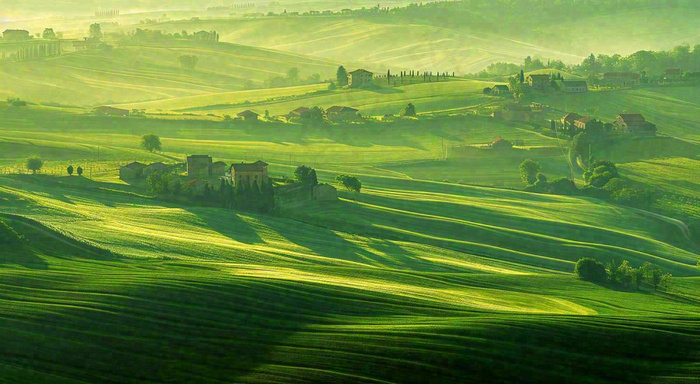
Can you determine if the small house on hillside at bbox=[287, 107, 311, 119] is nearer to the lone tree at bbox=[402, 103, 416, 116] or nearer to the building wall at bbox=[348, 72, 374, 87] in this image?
the lone tree at bbox=[402, 103, 416, 116]

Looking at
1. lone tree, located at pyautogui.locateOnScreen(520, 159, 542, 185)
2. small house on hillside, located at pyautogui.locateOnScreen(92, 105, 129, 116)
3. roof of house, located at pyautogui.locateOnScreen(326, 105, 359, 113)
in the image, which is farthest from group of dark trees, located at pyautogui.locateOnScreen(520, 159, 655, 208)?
small house on hillside, located at pyautogui.locateOnScreen(92, 105, 129, 116)

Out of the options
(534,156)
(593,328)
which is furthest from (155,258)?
(534,156)

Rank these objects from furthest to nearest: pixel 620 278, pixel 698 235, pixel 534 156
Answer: pixel 534 156 < pixel 698 235 < pixel 620 278

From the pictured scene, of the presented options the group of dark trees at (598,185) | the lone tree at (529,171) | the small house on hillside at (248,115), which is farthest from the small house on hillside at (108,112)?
the lone tree at (529,171)

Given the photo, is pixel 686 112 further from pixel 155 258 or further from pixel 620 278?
pixel 155 258

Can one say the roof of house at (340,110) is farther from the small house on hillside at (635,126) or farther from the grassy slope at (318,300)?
the grassy slope at (318,300)

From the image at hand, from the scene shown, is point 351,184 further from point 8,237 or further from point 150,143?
point 8,237

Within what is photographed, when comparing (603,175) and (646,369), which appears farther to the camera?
(603,175)
